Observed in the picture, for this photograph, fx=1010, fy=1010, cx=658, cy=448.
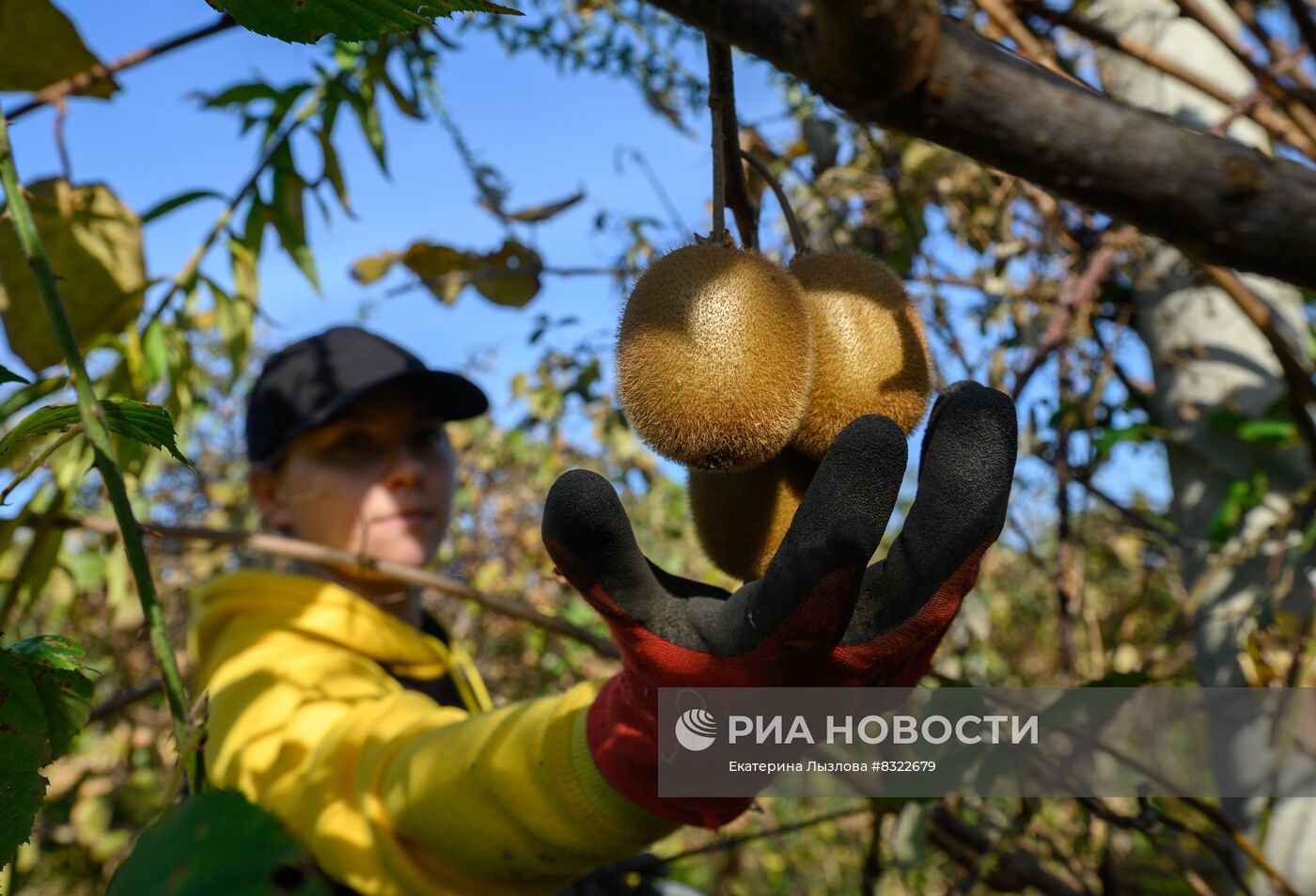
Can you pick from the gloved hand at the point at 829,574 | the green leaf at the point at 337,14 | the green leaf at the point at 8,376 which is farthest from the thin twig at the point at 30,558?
the green leaf at the point at 337,14

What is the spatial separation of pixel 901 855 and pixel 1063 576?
0.61 metres

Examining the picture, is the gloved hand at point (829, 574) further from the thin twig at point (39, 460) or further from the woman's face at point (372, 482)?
the woman's face at point (372, 482)

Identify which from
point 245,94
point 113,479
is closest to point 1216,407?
point 113,479

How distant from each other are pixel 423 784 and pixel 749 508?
506 millimetres

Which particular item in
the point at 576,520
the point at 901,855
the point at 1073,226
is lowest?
the point at 901,855

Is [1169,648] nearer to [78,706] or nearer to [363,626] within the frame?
[363,626]

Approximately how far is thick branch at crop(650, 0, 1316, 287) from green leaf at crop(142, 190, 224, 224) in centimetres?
171

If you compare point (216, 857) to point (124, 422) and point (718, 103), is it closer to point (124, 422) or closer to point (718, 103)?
point (124, 422)

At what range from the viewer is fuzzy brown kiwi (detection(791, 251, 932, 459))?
38.4 inches

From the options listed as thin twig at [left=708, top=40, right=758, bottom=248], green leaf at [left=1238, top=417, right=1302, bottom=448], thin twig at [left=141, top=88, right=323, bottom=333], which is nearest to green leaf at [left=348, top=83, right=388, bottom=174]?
thin twig at [left=141, top=88, right=323, bottom=333]

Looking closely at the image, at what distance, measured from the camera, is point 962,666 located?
202 centimetres

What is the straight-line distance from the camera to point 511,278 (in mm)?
2135

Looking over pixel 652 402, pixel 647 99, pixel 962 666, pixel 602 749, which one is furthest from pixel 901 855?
pixel 647 99

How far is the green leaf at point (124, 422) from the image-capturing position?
30.6 inches
